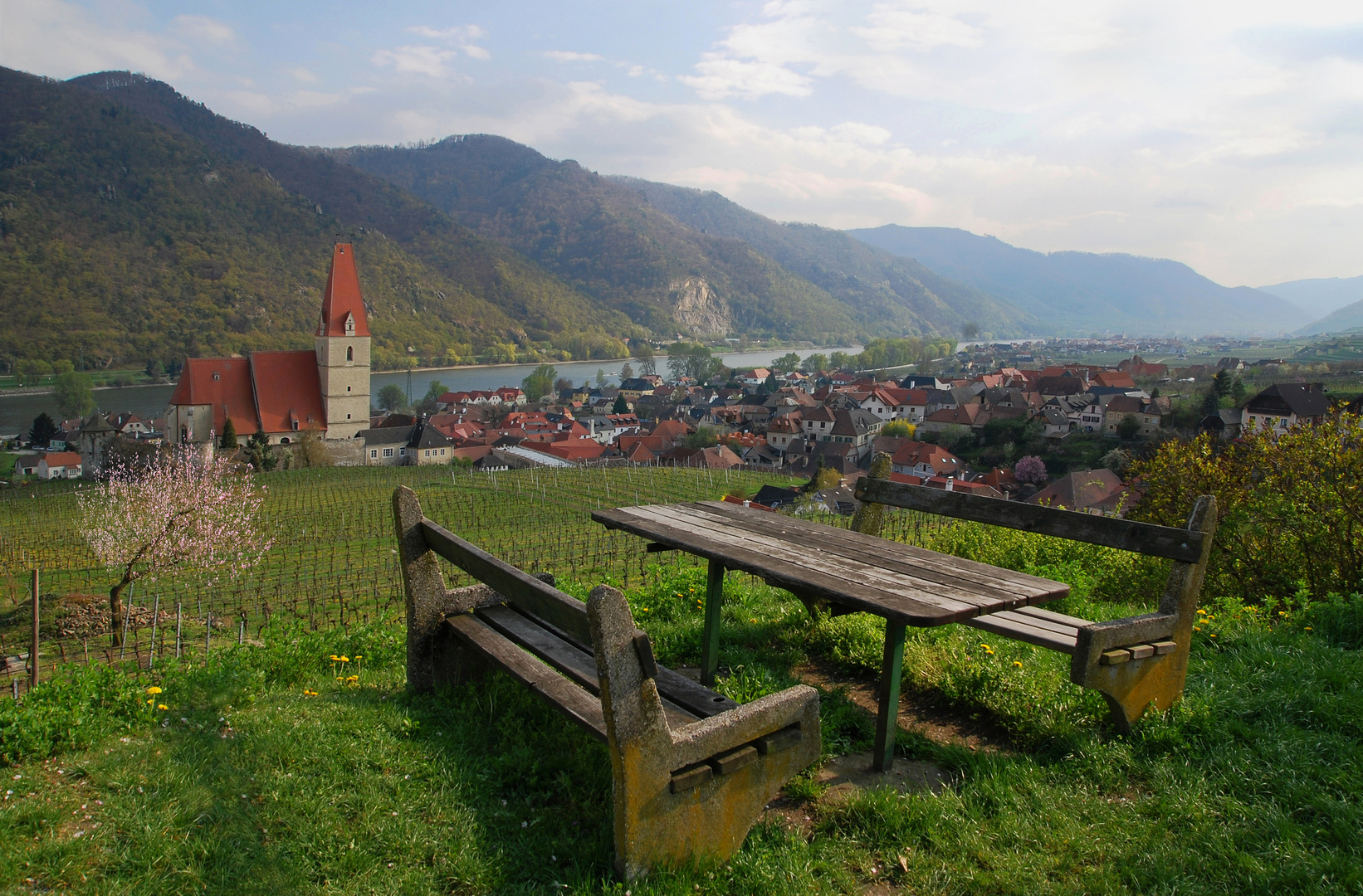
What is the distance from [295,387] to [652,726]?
56731mm

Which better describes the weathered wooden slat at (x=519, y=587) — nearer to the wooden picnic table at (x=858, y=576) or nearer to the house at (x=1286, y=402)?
the wooden picnic table at (x=858, y=576)

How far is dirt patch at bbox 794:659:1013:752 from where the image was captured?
10.7 feet

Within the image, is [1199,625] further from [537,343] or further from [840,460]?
[537,343]

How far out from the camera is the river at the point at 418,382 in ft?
260

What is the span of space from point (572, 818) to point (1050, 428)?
64.7 meters

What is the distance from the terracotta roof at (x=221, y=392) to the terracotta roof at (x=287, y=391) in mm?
740

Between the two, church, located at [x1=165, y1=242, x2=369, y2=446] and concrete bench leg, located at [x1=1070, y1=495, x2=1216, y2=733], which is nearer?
concrete bench leg, located at [x1=1070, y1=495, x2=1216, y2=733]

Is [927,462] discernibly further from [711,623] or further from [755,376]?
[755,376]

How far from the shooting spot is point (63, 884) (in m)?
2.09

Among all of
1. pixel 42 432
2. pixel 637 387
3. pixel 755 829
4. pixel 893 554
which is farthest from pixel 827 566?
pixel 637 387

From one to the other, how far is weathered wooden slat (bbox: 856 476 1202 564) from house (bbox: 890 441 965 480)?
162 feet

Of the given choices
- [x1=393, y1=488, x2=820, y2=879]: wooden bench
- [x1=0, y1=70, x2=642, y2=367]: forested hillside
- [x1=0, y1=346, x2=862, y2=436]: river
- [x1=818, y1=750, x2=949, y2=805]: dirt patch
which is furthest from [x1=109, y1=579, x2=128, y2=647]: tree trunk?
[x1=0, y1=70, x2=642, y2=367]: forested hillside

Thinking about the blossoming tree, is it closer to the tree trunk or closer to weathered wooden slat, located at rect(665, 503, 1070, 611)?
the tree trunk

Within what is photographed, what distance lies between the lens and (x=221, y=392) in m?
50.3
